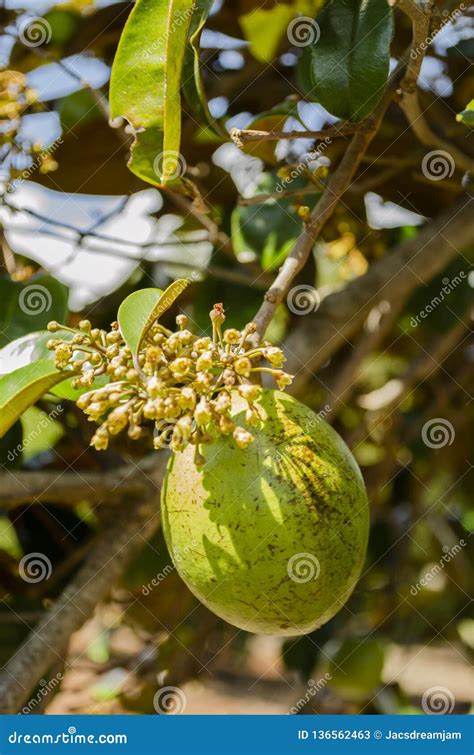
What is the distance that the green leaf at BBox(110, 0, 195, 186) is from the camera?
966 mm

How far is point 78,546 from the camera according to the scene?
1.82m

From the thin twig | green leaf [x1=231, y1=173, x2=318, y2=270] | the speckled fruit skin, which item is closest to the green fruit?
green leaf [x1=231, y1=173, x2=318, y2=270]

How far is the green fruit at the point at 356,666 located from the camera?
2010 mm

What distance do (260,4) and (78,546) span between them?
1184 millimetres

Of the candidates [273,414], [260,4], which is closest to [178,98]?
[273,414]

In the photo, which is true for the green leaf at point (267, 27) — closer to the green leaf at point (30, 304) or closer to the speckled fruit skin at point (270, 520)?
the green leaf at point (30, 304)

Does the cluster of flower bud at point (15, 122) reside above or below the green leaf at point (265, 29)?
below

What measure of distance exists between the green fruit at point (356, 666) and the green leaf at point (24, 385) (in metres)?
1.29

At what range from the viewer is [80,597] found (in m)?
1.34

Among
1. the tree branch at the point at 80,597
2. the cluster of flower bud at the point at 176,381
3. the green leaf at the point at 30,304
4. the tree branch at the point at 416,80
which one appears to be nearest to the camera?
the cluster of flower bud at the point at 176,381

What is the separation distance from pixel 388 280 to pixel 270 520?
0.84 m

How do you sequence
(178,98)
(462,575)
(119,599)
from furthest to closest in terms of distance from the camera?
(462,575), (119,599), (178,98)

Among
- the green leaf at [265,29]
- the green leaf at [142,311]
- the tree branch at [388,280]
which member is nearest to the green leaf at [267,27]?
the green leaf at [265,29]
